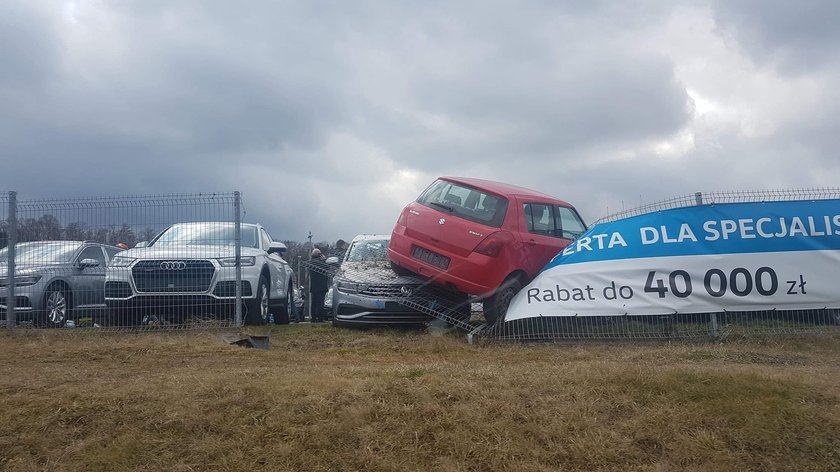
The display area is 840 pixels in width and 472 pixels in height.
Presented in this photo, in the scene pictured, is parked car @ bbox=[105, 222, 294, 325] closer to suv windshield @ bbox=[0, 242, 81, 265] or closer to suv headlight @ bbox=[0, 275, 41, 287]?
suv windshield @ bbox=[0, 242, 81, 265]

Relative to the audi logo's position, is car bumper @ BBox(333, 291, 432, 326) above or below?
below

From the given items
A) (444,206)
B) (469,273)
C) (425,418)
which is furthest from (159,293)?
(425,418)

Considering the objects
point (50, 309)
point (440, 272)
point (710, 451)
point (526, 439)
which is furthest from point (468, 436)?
point (50, 309)

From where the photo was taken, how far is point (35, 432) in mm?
4930

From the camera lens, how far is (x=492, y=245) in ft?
28.6

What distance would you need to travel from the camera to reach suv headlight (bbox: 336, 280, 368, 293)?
997 cm

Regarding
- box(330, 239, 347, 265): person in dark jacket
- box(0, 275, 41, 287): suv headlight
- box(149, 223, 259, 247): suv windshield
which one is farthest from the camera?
box(330, 239, 347, 265): person in dark jacket

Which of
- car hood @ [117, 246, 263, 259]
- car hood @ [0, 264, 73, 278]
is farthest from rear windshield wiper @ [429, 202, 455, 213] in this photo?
car hood @ [0, 264, 73, 278]

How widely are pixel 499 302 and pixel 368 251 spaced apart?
3.56 meters

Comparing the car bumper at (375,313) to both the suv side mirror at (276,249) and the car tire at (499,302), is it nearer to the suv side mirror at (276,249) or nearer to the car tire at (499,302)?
the car tire at (499,302)

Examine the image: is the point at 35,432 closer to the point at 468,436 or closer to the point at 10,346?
the point at 468,436

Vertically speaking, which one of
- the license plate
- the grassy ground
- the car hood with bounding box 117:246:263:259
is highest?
the car hood with bounding box 117:246:263:259

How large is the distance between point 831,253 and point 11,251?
10.7 m

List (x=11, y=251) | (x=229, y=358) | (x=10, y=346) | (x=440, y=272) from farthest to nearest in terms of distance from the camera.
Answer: (x=11, y=251)
(x=440, y=272)
(x=10, y=346)
(x=229, y=358)
